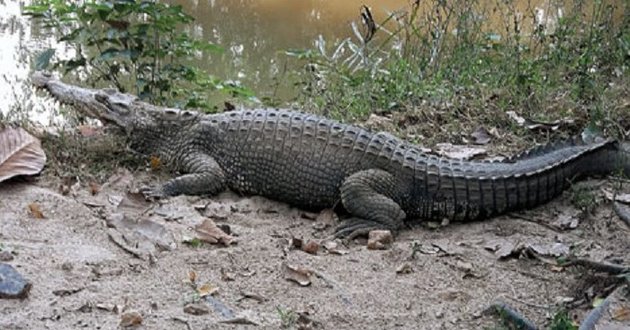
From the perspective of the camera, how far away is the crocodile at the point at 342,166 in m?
4.64

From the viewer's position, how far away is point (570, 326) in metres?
2.89

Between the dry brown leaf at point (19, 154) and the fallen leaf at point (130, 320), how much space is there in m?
1.67

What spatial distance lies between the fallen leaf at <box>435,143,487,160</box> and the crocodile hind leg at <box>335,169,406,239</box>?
786mm

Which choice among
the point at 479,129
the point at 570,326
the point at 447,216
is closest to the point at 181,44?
the point at 479,129

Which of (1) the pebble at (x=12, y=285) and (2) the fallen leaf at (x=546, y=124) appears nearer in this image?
(1) the pebble at (x=12, y=285)

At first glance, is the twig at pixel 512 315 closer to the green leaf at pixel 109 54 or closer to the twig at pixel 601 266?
the twig at pixel 601 266

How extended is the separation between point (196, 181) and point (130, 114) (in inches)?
36.9

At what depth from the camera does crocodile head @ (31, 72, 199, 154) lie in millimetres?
5578

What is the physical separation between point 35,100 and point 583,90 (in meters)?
4.92

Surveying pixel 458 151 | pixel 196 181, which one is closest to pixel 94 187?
pixel 196 181

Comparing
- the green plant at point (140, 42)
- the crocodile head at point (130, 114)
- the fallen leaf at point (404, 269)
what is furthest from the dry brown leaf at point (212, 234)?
the green plant at point (140, 42)

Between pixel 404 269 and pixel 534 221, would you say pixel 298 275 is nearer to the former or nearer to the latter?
pixel 404 269

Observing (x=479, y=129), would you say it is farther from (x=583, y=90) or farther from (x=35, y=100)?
(x=35, y=100)

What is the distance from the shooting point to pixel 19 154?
4727 mm
